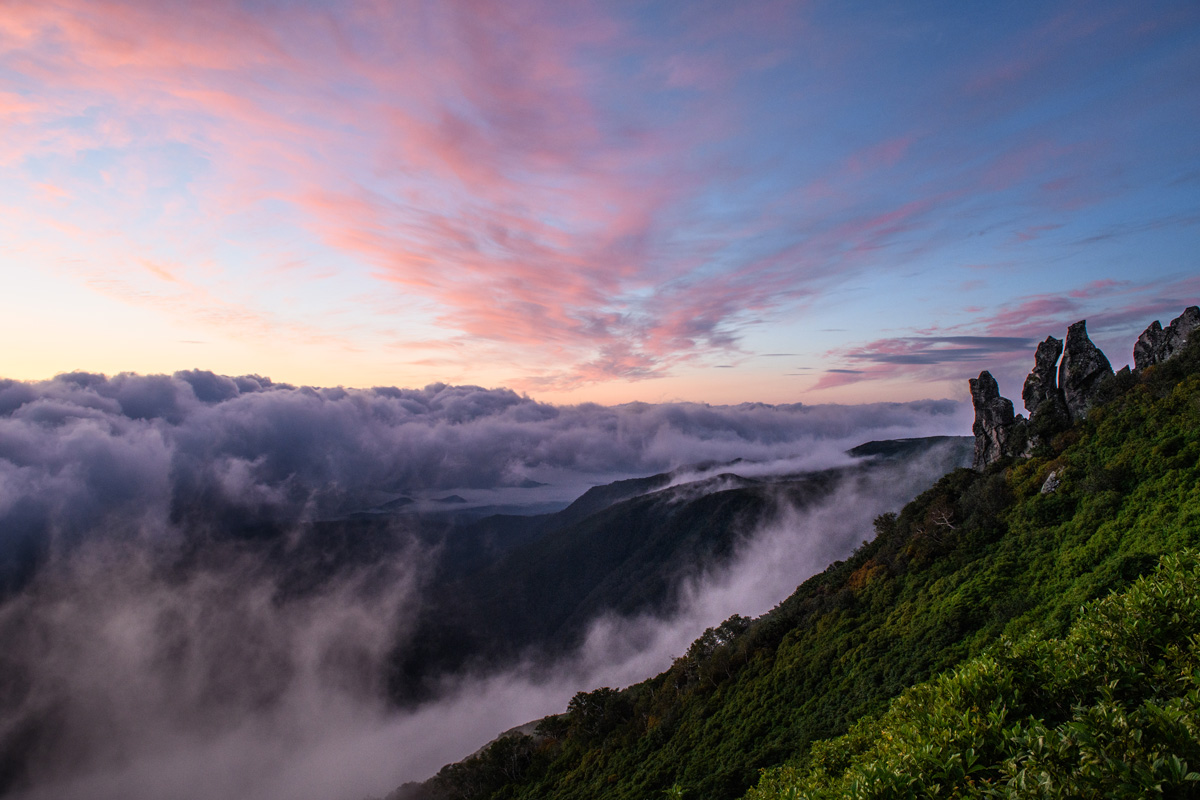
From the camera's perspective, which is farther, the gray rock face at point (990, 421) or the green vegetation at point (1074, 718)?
the gray rock face at point (990, 421)

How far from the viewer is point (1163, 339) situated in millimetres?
52594

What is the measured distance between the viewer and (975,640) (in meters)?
30.2

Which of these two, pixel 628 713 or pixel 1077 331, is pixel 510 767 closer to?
pixel 628 713

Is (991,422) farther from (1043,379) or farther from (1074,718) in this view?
(1074,718)

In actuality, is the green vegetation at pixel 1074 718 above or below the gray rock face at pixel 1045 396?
below

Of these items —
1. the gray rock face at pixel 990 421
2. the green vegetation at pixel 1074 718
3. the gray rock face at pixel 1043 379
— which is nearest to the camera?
the green vegetation at pixel 1074 718

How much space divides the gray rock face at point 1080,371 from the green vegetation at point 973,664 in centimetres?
368

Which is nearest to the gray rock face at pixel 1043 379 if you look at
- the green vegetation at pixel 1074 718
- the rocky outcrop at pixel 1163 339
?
the rocky outcrop at pixel 1163 339

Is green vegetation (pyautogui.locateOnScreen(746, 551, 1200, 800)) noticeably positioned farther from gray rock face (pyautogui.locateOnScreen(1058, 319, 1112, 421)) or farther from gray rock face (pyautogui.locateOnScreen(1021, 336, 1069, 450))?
Answer: gray rock face (pyautogui.locateOnScreen(1058, 319, 1112, 421))

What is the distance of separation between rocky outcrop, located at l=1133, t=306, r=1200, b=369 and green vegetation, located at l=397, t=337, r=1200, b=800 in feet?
21.0

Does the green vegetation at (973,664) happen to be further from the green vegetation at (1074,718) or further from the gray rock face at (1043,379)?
the gray rock face at (1043,379)

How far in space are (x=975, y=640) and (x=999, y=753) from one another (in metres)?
28.8

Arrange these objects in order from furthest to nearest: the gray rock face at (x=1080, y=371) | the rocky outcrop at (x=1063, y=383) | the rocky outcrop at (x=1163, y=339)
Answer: the gray rock face at (x=1080, y=371), the rocky outcrop at (x=1063, y=383), the rocky outcrop at (x=1163, y=339)

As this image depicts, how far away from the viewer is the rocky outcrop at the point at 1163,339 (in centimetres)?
4994
